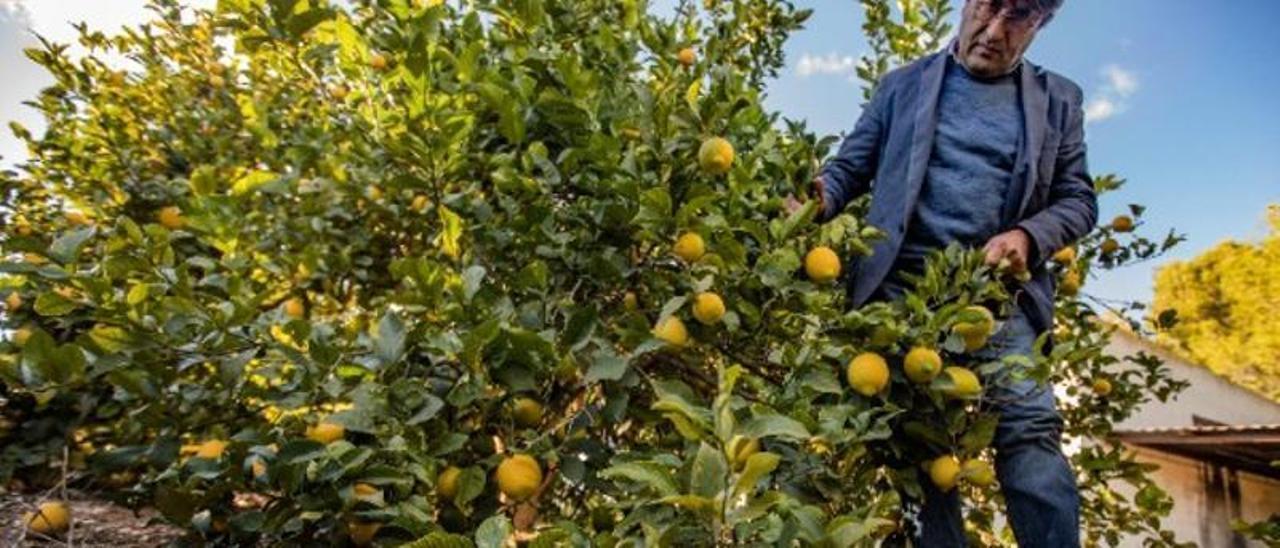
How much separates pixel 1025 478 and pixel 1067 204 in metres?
0.65

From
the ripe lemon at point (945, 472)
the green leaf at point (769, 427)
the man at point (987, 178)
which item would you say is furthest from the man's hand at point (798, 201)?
the green leaf at point (769, 427)

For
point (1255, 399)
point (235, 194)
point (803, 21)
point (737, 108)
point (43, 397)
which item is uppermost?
point (803, 21)

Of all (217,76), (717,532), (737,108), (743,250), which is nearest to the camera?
(717,532)

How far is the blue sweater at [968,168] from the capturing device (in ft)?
5.57

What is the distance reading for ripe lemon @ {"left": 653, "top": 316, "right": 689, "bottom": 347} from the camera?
50.3 inches

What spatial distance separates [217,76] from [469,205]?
2.27 m

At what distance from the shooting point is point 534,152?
1547mm

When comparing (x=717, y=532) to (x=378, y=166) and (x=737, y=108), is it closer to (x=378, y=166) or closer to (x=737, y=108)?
(x=737, y=108)

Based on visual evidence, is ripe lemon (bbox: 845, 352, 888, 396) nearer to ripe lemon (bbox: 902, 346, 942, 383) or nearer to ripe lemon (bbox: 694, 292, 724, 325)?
ripe lemon (bbox: 902, 346, 942, 383)

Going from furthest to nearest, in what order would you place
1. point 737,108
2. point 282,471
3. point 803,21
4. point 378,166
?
1. point 803,21
2. point 378,166
3. point 737,108
4. point 282,471

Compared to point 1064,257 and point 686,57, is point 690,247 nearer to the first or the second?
point 686,57

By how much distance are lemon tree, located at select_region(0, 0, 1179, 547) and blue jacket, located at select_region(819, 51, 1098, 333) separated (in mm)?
112

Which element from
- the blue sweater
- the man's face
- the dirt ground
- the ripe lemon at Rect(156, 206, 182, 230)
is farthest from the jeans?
the ripe lemon at Rect(156, 206, 182, 230)

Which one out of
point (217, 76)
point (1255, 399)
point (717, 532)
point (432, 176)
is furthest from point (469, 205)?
point (1255, 399)
